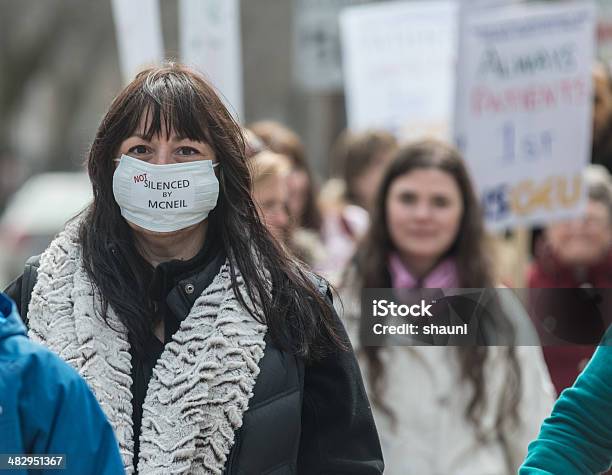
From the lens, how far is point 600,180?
6.68 metres

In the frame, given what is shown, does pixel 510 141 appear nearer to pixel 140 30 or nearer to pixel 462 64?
pixel 462 64

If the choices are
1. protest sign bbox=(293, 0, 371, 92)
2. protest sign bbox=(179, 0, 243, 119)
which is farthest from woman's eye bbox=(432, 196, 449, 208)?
Result: protest sign bbox=(293, 0, 371, 92)

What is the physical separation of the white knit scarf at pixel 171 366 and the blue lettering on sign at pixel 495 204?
3711 millimetres

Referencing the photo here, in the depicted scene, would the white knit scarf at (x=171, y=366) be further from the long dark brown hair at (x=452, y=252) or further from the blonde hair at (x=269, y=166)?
the blonde hair at (x=269, y=166)

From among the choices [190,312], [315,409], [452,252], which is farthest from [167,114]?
[452,252]

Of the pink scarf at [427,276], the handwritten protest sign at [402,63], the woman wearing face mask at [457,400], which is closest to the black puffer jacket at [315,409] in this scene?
the woman wearing face mask at [457,400]

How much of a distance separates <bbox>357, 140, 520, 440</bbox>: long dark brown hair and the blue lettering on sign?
68.0 inches

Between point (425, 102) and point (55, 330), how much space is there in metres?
5.78

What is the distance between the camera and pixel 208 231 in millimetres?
3398

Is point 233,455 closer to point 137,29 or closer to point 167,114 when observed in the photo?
point 167,114

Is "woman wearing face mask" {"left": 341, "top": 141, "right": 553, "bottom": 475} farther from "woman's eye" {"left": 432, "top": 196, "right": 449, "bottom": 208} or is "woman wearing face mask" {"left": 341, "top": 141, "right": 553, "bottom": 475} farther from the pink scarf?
"woman's eye" {"left": 432, "top": 196, "right": 449, "bottom": 208}

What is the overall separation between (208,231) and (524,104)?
158 inches

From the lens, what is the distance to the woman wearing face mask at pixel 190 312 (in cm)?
312

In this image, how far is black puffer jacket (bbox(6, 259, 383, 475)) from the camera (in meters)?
3.19
